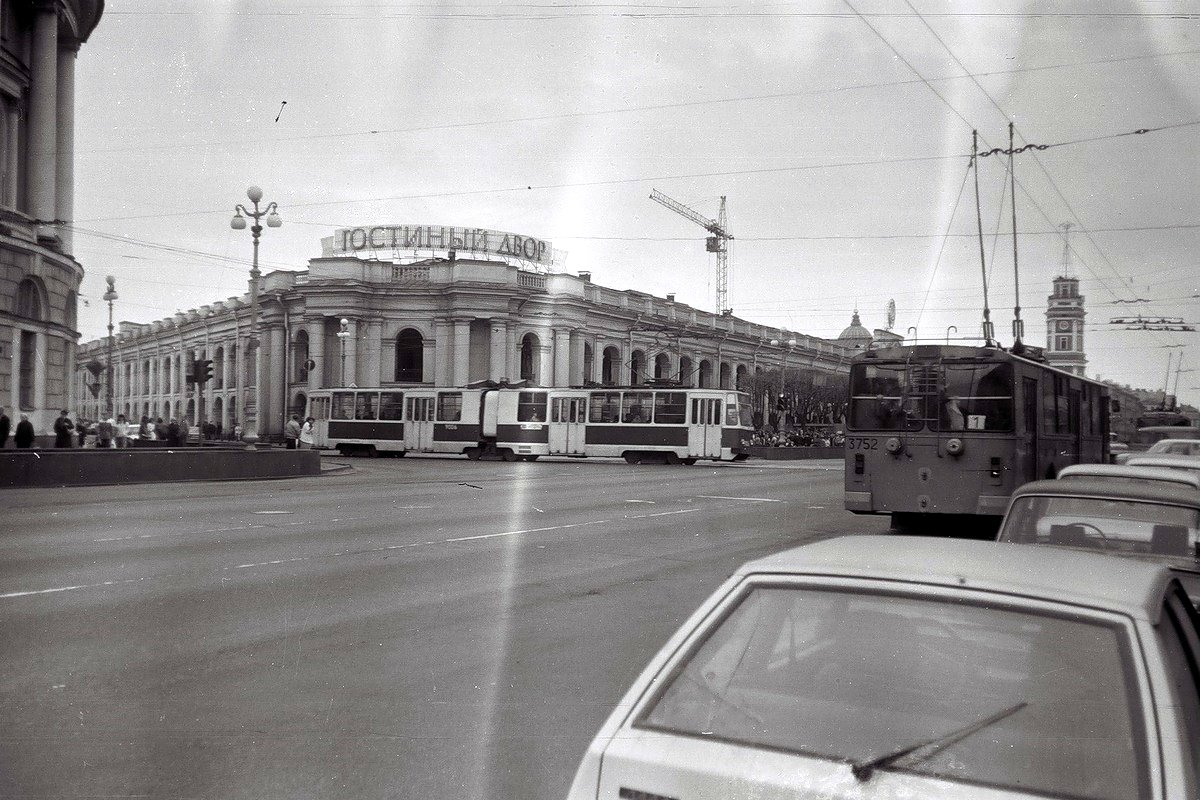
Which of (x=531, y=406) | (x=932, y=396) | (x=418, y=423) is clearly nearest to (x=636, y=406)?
(x=531, y=406)

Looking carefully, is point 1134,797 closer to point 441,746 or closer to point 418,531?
point 441,746

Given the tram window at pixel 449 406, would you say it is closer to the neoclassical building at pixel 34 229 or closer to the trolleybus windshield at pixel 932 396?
the neoclassical building at pixel 34 229

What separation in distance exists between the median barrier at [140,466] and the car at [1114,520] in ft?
66.5

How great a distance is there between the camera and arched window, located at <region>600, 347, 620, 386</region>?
72125 mm

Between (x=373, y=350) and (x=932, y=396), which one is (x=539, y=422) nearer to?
(x=373, y=350)

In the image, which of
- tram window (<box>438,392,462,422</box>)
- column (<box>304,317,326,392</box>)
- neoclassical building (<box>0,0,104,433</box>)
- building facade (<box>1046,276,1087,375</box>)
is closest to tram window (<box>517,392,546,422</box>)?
tram window (<box>438,392,462,422</box>)

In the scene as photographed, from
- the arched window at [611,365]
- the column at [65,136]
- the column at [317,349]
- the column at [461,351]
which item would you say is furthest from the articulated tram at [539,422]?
the arched window at [611,365]

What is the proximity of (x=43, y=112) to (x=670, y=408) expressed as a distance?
2522cm

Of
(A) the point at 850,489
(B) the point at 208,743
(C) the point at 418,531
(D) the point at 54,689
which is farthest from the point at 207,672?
(A) the point at 850,489

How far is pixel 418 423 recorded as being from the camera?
45625mm

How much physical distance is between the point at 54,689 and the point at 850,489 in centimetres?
1179

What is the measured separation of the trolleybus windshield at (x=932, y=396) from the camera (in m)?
14.3

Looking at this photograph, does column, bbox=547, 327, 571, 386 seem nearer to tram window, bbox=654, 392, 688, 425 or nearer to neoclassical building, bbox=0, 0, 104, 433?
tram window, bbox=654, 392, 688, 425

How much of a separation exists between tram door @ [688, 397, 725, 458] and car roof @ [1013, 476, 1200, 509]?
108ft
